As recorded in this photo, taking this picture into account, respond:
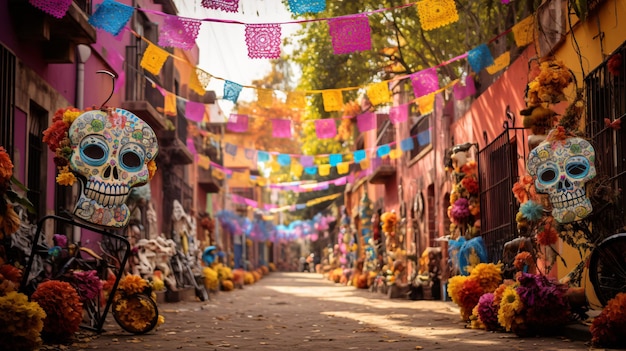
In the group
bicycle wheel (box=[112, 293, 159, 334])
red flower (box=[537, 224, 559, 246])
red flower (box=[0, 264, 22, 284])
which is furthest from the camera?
bicycle wheel (box=[112, 293, 159, 334])

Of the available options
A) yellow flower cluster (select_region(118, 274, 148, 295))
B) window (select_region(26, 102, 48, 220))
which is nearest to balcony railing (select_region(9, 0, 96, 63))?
window (select_region(26, 102, 48, 220))

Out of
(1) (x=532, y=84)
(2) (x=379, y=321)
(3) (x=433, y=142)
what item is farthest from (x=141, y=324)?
(3) (x=433, y=142)

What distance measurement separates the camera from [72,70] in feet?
47.5

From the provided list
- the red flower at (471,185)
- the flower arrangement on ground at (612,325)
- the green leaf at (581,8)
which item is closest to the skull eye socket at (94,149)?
the flower arrangement on ground at (612,325)

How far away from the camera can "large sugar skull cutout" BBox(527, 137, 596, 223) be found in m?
8.96

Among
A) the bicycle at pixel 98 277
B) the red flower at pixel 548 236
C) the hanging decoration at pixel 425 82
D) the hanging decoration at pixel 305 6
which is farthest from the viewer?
the hanging decoration at pixel 425 82

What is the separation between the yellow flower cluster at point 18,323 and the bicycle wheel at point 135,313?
296 cm

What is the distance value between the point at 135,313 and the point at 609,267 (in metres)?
5.24

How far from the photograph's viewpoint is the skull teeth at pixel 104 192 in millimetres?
8952

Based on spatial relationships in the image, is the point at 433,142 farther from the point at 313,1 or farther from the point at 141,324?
the point at 141,324

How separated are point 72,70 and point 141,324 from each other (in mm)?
5510

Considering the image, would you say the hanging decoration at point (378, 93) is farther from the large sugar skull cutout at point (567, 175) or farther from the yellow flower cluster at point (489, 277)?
the large sugar skull cutout at point (567, 175)

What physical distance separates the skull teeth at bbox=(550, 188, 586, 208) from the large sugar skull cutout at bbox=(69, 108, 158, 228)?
162 inches

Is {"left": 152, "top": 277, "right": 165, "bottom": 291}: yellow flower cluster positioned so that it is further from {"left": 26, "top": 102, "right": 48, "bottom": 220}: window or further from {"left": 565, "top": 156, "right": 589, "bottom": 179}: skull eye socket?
{"left": 565, "top": 156, "right": 589, "bottom": 179}: skull eye socket
